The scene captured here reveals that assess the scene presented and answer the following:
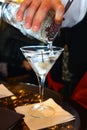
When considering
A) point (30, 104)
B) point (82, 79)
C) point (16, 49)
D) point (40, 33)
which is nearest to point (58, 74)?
point (82, 79)

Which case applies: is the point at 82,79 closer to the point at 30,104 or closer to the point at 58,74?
the point at 58,74

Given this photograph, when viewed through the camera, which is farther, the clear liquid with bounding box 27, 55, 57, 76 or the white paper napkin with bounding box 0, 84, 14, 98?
the white paper napkin with bounding box 0, 84, 14, 98

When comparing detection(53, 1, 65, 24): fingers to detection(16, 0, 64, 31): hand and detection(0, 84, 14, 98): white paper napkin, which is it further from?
detection(0, 84, 14, 98): white paper napkin

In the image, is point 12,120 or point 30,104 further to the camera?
point 30,104

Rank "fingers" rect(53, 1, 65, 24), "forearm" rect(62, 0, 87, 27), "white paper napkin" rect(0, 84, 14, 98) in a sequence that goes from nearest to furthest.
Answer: "fingers" rect(53, 1, 65, 24), "white paper napkin" rect(0, 84, 14, 98), "forearm" rect(62, 0, 87, 27)

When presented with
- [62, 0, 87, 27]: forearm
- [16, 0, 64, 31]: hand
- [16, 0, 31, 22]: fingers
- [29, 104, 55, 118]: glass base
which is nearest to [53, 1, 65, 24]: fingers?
[16, 0, 64, 31]: hand

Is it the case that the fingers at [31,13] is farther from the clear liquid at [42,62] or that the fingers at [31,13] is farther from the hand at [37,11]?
the clear liquid at [42,62]
